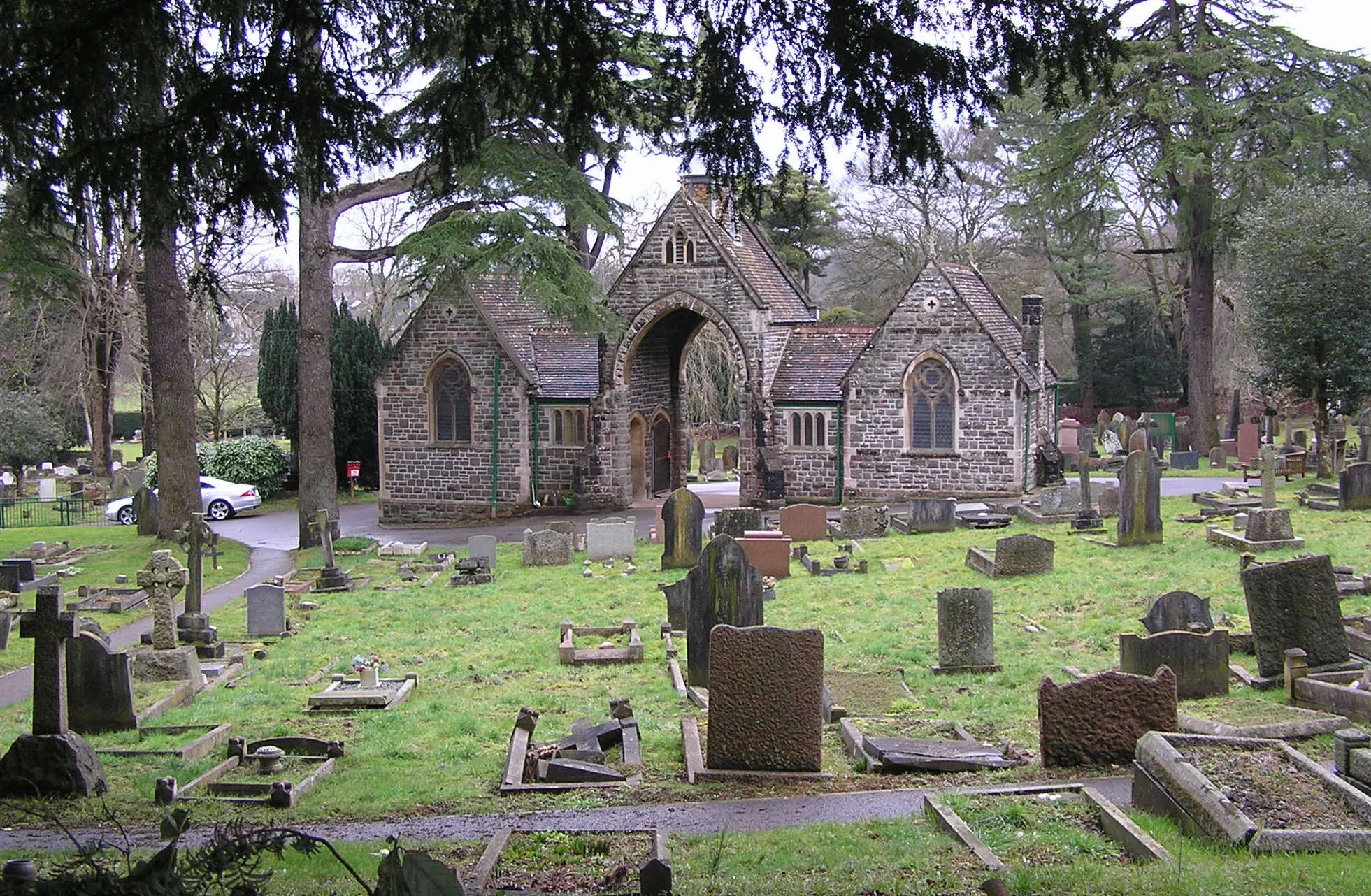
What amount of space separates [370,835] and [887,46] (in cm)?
625

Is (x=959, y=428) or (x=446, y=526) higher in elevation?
(x=959, y=428)

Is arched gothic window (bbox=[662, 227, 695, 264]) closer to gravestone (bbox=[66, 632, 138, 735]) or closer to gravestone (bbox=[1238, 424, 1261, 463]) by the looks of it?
gravestone (bbox=[1238, 424, 1261, 463])

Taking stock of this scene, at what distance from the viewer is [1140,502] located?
806 inches

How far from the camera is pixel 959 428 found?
98.5ft

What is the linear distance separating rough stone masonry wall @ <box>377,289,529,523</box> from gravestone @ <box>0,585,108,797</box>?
2160cm

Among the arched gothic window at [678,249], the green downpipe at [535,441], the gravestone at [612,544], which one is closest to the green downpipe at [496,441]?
the green downpipe at [535,441]

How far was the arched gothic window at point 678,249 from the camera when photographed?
30500 millimetres

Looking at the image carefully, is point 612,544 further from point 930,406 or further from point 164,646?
point 930,406

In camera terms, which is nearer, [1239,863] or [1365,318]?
[1239,863]

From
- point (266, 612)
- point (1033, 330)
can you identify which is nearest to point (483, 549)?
point (266, 612)

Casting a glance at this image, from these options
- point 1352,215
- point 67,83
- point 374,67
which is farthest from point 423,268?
point 1352,215

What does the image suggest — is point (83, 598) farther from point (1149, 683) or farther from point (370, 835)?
point (1149, 683)

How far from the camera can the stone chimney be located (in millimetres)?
32938

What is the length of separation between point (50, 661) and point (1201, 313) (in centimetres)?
3293
